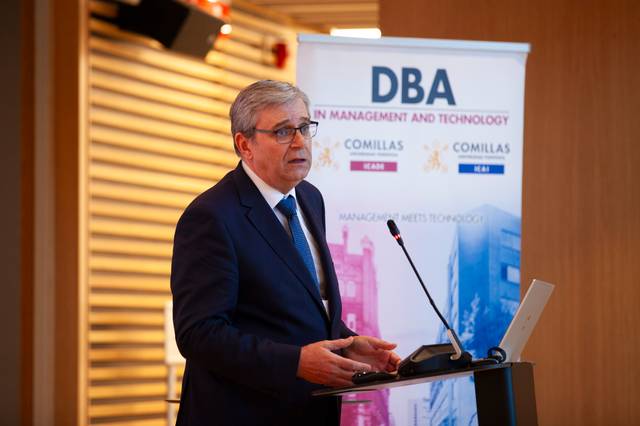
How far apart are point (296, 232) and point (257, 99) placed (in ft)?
1.24

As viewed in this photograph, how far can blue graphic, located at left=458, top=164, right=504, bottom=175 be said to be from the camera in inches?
161

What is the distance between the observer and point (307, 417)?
8.54 feet

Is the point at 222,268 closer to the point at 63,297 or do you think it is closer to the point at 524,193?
the point at 524,193

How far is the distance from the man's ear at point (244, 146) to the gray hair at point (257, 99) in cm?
2

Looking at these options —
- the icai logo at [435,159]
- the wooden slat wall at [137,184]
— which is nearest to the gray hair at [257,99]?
the icai logo at [435,159]

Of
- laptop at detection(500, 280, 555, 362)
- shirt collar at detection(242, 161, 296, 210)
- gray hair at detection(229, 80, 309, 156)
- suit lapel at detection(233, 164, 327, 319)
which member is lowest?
laptop at detection(500, 280, 555, 362)

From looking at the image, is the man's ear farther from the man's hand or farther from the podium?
the podium

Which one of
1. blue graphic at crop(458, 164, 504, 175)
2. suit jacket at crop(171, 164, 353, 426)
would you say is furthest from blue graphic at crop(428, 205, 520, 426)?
suit jacket at crop(171, 164, 353, 426)

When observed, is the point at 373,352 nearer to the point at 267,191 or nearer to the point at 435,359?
the point at 435,359

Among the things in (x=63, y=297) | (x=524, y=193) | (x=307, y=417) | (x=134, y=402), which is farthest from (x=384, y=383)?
(x=134, y=402)

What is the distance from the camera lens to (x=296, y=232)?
274 cm

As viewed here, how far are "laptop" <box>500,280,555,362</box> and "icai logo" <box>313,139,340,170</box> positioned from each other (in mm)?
1523

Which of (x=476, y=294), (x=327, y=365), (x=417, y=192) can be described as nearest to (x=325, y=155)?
(x=417, y=192)

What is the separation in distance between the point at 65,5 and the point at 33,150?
0.94 metres
